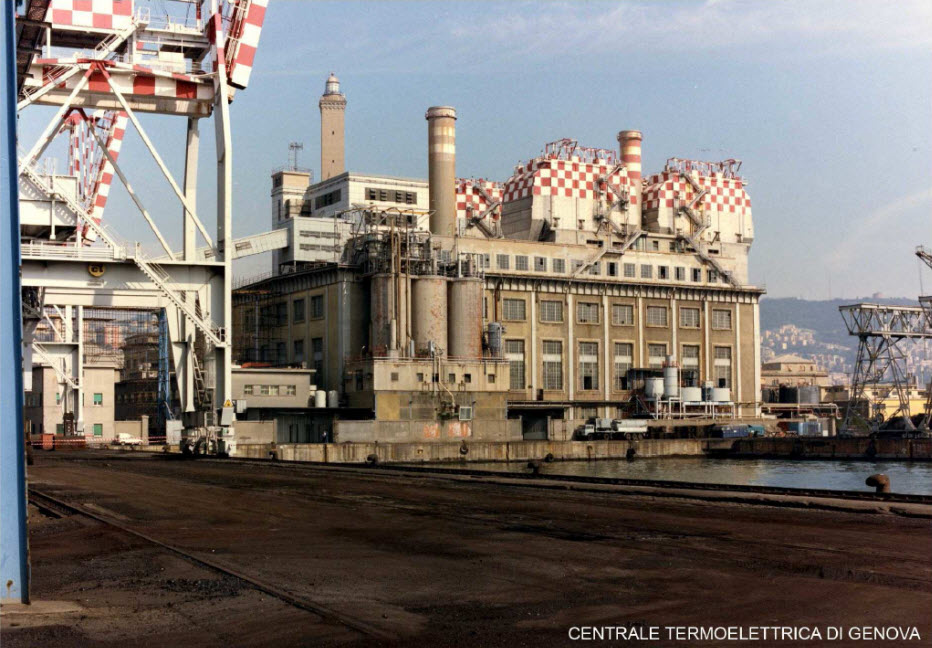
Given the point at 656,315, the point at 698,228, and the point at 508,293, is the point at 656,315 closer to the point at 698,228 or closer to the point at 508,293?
the point at 698,228

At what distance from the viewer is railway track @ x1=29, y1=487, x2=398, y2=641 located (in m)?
9.62

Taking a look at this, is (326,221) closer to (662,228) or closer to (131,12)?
(662,228)

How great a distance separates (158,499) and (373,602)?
14844 millimetres

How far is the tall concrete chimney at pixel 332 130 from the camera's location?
416 ft

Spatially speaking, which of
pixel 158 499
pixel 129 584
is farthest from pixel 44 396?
pixel 129 584

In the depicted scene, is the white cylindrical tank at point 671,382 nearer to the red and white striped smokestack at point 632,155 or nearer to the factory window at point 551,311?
the factory window at point 551,311

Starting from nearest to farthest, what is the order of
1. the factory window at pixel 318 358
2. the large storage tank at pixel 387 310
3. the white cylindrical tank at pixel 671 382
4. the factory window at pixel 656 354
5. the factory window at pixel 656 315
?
the large storage tank at pixel 387 310
the factory window at pixel 318 358
the white cylindrical tank at pixel 671 382
the factory window at pixel 656 354
the factory window at pixel 656 315

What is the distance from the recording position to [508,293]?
315 feet

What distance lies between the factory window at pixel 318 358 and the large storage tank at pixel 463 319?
10.6 meters

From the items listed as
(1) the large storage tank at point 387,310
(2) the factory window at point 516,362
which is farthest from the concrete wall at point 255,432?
(2) the factory window at point 516,362

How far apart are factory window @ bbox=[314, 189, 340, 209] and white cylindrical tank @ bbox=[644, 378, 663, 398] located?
32396 mm

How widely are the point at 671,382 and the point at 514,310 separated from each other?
16220mm

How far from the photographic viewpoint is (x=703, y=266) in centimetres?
10788

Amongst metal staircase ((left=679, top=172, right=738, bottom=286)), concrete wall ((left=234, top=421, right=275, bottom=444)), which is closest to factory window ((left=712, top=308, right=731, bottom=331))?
metal staircase ((left=679, top=172, right=738, bottom=286))
